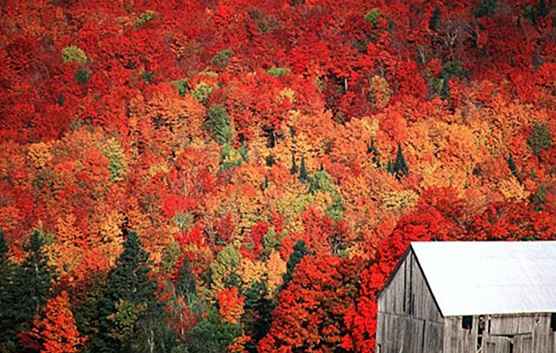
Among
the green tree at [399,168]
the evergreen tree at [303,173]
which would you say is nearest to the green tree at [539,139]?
the green tree at [399,168]

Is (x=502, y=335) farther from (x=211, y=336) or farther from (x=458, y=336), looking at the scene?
(x=211, y=336)

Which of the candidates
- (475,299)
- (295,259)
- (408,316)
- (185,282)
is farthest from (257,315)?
(475,299)

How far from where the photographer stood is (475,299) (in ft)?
131

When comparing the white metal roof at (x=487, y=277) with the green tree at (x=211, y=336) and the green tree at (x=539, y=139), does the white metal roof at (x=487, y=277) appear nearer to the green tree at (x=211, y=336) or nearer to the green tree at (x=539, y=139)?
the green tree at (x=211, y=336)

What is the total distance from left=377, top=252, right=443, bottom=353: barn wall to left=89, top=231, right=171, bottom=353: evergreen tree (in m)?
28.4

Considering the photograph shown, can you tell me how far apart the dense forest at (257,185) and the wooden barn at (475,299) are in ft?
35.4

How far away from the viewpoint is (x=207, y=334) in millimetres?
71500

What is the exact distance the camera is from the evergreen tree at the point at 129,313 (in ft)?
237

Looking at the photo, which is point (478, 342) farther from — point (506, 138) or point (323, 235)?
point (506, 138)

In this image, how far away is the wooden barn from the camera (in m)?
39.8

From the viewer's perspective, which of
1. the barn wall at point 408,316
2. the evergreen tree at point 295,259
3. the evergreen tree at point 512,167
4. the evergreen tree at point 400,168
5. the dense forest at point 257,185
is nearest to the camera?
the barn wall at point 408,316

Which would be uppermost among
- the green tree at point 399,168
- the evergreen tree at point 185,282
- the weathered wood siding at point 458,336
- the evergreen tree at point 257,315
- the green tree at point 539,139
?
the green tree at point 539,139

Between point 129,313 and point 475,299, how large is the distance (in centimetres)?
3896

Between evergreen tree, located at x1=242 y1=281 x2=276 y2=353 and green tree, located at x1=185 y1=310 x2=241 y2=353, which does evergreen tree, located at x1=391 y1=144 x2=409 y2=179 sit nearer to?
evergreen tree, located at x1=242 y1=281 x2=276 y2=353
